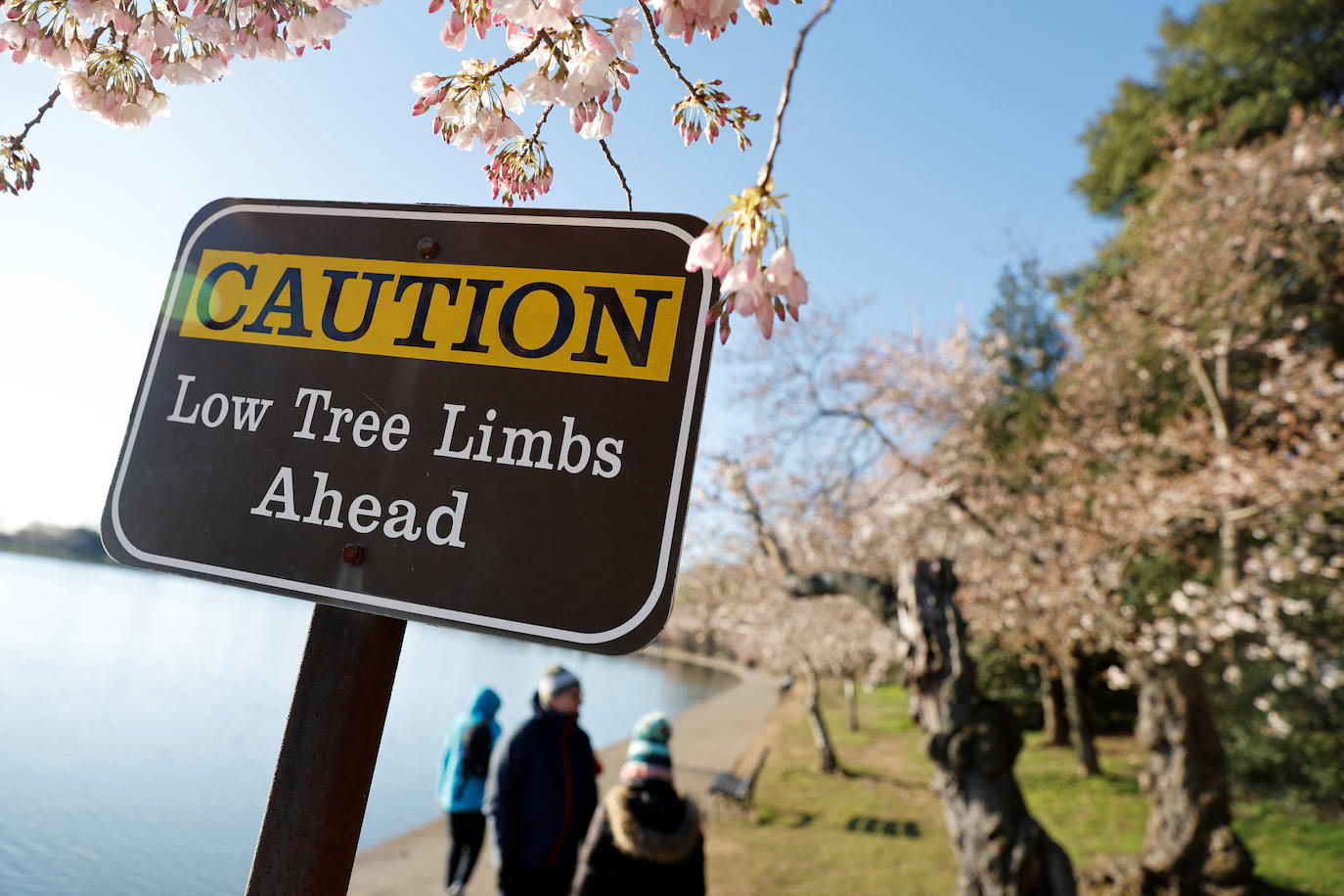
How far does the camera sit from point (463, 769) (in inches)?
261

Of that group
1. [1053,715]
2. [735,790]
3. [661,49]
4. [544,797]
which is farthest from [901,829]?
[661,49]

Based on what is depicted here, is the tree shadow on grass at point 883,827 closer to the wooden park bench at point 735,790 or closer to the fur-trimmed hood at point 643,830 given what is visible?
the wooden park bench at point 735,790

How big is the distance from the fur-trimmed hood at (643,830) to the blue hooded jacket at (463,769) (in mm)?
2674

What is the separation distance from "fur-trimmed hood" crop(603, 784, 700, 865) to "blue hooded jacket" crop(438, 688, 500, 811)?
267 centimetres

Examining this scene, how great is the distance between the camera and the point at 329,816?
123cm

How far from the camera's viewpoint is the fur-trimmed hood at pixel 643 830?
4.12m

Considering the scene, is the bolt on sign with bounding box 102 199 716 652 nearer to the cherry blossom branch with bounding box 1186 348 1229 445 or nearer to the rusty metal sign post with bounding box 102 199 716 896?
the rusty metal sign post with bounding box 102 199 716 896

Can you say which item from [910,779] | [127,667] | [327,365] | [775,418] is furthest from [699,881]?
[127,667]

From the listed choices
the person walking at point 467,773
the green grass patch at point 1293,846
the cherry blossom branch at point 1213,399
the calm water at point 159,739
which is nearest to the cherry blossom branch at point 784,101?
the calm water at point 159,739

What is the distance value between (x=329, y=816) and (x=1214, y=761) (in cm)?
1099

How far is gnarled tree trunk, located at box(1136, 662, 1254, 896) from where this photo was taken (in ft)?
28.9

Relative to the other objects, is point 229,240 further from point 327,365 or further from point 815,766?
point 815,766

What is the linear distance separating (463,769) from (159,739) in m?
10.7

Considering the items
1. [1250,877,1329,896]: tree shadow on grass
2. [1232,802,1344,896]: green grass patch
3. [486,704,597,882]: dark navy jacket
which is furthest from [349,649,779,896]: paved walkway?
[1232,802,1344,896]: green grass patch
